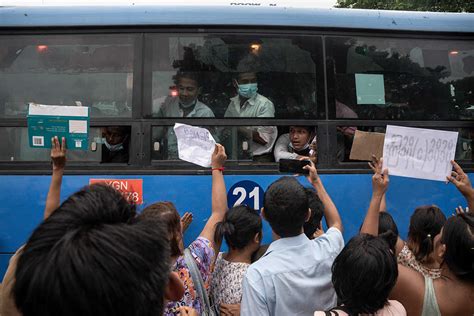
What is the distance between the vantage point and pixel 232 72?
405 cm

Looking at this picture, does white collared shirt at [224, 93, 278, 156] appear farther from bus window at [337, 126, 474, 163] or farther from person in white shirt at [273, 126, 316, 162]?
bus window at [337, 126, 474, 163]

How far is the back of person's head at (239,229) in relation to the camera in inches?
109

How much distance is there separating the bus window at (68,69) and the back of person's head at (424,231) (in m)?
2.48

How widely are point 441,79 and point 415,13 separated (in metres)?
0.65

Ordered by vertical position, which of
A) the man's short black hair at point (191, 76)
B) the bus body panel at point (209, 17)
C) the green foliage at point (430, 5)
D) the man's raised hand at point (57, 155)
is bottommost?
the man's raised hand at point (57, 155)

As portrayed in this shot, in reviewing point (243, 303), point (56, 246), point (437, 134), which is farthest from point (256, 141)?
point (56, 246)

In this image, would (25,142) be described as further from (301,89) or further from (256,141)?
(301,89)

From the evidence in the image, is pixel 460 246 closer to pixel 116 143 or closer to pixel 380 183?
pixel 380 183

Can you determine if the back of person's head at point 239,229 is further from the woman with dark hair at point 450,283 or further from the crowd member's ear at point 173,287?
the crowd member's ear at point 173,287

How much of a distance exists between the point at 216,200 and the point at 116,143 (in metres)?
1.32

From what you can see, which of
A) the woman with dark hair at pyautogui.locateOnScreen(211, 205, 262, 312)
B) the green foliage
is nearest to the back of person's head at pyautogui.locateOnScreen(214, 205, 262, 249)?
the woman with dark hair at pyautogui.locateOnScreen(211, 205, 262, 312)

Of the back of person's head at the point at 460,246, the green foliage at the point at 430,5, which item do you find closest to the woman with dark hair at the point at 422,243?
the back of person's head at the point at 460,246

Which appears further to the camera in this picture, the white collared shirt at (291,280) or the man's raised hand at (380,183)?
the man's raised hand at (380,183)

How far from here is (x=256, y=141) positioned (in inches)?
157
